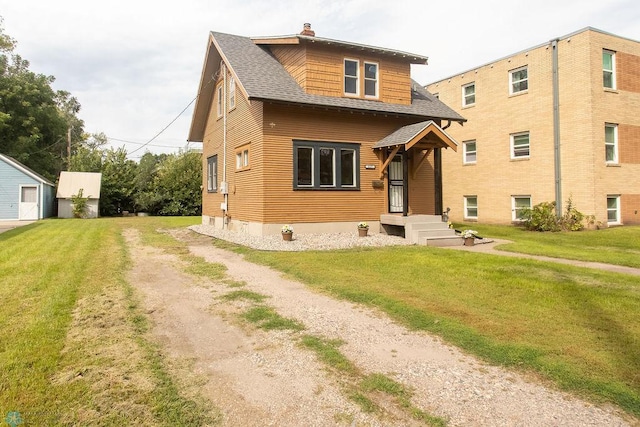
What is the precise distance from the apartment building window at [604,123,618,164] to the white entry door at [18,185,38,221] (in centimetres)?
3481

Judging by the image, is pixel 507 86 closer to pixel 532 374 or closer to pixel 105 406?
pixel 532 374

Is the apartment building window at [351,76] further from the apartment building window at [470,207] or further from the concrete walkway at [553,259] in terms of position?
the apartment building window at [470,207]

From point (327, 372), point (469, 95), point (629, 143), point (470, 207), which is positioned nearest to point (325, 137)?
point (327, 372)

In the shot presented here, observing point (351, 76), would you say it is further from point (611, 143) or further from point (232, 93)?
point (611, 143)

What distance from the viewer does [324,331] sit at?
5051mm

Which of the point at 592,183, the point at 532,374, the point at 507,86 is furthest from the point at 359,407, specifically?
the point at 507,86

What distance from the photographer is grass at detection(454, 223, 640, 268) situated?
10625 mm

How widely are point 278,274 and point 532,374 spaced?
558 cm

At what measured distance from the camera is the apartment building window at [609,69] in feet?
61.3

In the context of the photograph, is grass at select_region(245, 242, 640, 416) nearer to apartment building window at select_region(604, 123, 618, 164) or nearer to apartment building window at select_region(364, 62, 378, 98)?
apartment building window at select_region(364, 62, 378, 98)

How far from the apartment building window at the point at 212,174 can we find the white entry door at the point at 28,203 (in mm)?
16612

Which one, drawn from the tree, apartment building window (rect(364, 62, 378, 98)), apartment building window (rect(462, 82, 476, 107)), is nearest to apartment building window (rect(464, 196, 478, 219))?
apartment building window (rect(462, 82, 476, 107))

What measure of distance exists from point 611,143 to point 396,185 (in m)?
10.7

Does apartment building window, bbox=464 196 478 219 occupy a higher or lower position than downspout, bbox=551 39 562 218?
lower
